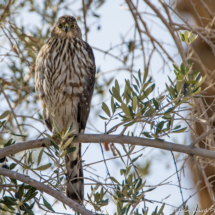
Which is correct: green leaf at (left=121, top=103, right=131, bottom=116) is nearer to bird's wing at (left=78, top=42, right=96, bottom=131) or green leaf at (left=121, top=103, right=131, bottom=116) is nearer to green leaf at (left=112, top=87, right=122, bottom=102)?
green leaf at (left=112, top=87, right=122, bottom=102)

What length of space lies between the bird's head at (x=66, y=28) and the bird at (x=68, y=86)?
0.49ft

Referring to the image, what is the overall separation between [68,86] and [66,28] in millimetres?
805

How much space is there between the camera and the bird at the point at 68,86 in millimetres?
3383

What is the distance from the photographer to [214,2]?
15.8 feet

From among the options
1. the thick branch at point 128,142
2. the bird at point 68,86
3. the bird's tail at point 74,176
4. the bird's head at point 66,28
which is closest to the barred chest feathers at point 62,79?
the bird at point 68,86

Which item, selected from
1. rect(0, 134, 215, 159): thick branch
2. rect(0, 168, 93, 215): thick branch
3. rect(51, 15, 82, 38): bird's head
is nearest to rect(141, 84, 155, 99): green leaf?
rect(0, 134, 215, 159): thick branch

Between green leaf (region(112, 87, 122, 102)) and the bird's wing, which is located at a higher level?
the bird's wing

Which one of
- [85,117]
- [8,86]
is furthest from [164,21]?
[8,86]

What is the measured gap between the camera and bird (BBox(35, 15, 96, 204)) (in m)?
3.38

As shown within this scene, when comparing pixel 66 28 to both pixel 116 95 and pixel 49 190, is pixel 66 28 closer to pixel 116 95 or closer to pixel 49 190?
pixel 116 95

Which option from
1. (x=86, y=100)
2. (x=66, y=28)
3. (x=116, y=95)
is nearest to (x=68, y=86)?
(x=86, y=100)

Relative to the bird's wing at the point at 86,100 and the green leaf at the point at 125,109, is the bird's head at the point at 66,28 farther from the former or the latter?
the green leaf at the point at 125,109

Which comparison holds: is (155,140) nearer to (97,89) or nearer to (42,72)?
(42,72)

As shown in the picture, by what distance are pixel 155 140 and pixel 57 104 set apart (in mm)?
1621
